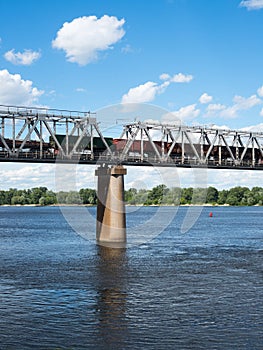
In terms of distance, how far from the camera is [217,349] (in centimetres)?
2934

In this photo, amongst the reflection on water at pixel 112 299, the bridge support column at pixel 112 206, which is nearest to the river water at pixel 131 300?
the reflection on water at pixel 112 299

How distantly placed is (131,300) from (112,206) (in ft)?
124

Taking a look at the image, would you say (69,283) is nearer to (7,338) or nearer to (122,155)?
(7,338)

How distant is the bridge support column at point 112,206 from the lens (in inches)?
3123

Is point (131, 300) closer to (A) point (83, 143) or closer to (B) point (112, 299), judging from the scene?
(B) point (112, 299)

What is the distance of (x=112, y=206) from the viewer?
260 feet

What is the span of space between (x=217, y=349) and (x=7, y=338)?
10910mm

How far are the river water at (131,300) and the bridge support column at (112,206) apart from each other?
619cm

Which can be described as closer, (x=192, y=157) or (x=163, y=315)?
(x=163, y=315)

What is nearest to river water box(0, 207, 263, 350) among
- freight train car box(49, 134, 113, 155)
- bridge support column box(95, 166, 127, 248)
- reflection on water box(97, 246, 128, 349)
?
reflection on water box(97, 246, 128, 349)

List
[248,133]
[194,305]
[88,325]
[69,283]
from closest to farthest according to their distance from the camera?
1. [88,325]
2. [194,305]
3. [69,283]
4. [248,133]

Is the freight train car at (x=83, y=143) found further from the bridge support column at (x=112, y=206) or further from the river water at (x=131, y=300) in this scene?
the river water at (x=131, y=300)

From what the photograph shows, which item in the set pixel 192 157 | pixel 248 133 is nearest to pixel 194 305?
pixel 192 157

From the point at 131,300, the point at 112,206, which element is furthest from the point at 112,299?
the point at 112,206
